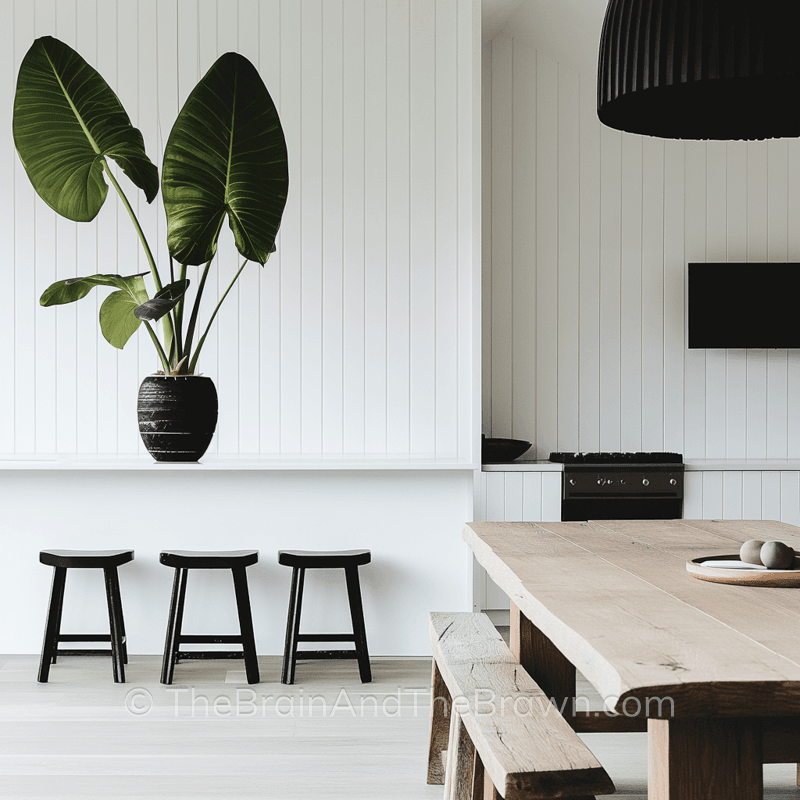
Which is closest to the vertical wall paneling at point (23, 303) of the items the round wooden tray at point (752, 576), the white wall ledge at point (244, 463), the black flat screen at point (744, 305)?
the white wall ledge at point (244, 463)

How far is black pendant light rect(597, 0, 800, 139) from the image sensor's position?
181 cm

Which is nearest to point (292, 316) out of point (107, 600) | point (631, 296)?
point (107, 600)

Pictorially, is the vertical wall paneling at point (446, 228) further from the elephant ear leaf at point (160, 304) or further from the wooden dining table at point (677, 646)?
the elephant ear leaf at point (160, 304)

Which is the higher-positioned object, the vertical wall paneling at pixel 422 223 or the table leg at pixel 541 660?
the vertical wall paneling at pixel 422 223

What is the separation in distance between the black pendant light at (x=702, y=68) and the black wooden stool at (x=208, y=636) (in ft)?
8.16

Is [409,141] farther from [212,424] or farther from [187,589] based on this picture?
[212,424]

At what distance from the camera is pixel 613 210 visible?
5176mm

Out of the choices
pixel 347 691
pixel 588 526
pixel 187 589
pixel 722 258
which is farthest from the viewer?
pixel 722 258

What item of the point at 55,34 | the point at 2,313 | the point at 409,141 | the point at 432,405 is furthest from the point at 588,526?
the point at 55,34

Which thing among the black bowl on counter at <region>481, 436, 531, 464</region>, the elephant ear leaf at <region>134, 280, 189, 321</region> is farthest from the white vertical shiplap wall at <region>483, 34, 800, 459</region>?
the elephant ear leaf at <region>134, 280, 189, 321</region>

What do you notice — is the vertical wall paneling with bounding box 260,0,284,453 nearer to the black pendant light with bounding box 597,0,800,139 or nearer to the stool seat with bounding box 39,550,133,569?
the stool seat with bounding box 39,550,133,569

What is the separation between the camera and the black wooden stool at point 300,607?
3812 millimetres

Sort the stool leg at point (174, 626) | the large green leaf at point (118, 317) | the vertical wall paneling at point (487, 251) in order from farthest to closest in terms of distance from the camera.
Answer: the vertical wall paneling at point (487, 251) < the stool leg at point (174, 626) < the large green leaf at point (118, 317)

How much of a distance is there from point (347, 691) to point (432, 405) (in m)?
1.53
